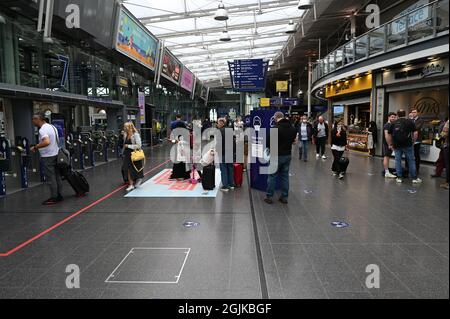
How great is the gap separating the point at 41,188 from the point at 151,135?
36.8 feet

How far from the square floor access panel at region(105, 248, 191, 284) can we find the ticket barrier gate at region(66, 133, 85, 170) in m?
7.38

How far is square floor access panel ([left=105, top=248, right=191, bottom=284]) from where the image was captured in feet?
11.0

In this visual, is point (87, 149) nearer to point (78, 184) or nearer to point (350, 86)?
point (78, 184)

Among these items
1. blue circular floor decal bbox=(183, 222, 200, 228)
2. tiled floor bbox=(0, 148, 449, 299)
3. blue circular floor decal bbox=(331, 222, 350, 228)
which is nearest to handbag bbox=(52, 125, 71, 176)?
tiled floor bbox=(0, 148, 449, 299)

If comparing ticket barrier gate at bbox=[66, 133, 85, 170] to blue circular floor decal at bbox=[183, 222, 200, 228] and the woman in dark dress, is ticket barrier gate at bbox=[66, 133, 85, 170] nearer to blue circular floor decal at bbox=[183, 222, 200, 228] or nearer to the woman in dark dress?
the woman in dark dress

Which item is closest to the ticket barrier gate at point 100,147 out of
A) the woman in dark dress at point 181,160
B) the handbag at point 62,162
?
the woman in dark dress at point 181,160

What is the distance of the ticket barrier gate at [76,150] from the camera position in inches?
412

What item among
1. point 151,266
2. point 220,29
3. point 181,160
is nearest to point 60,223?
point 151,266

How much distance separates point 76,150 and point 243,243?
26.5 ft

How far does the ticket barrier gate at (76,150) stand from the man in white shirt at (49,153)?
12.7 ft

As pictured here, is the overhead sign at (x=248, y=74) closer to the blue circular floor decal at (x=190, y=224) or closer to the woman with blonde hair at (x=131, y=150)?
the woman with blonde hair at (x=131, y=150)
